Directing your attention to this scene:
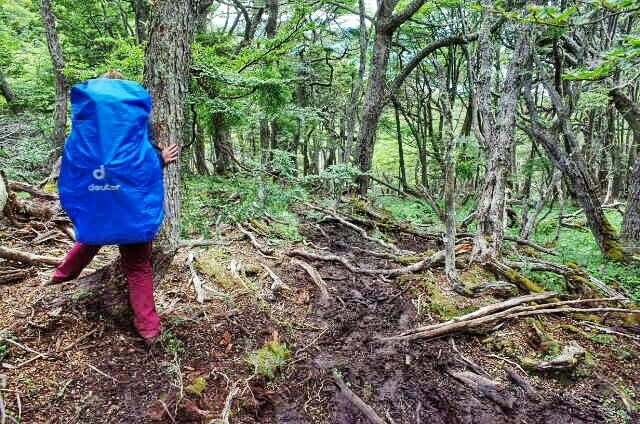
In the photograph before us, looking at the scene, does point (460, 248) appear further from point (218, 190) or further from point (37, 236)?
point (37, 236)

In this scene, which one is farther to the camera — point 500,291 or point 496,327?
point 500,291

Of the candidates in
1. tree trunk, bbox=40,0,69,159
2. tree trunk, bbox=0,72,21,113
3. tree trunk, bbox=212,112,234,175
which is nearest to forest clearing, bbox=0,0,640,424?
tree trunk, bbox=212,112,234,175

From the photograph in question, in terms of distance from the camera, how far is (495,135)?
5.57 m

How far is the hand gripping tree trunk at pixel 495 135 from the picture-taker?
549cm

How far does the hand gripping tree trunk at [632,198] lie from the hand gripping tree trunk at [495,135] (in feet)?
9.76

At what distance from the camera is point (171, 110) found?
3.29 metres

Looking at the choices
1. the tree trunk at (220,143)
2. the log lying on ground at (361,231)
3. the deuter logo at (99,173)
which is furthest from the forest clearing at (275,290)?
the tree trunk at (220,143)

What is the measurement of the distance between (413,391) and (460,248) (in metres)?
3.79

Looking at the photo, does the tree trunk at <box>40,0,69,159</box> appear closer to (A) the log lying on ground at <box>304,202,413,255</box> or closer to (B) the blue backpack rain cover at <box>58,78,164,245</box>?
(A) the log lying on ground at <box>304,202,413,255</box>

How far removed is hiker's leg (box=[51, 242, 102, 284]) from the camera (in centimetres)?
320

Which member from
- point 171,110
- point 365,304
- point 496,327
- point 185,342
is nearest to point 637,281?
point 496,327

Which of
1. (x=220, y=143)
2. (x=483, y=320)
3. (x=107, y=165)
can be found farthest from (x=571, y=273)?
(x=220, y=143)

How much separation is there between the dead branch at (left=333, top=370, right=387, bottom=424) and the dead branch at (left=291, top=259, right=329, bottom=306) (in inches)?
64.6

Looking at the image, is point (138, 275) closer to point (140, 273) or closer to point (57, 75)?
point (140, 273)
